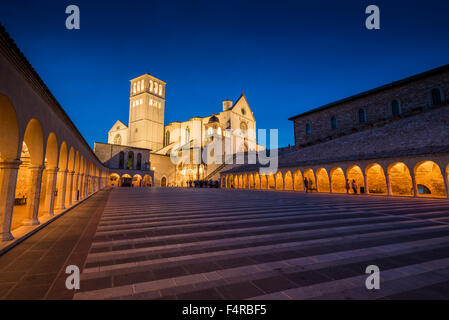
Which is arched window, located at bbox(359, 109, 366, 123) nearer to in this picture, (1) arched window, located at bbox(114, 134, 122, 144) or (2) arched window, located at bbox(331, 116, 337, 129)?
(2) arched window, located at bbox(331, 116, 337, 129)

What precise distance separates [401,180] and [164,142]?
57599mm

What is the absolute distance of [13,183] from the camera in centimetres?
543

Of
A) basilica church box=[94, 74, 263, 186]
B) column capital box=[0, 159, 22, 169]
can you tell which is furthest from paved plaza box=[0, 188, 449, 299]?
basilica church box=[94, 74, 263, 186]

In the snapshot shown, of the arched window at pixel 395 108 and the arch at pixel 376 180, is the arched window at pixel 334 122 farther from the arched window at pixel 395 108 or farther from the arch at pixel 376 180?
the arch at pixel 376 180

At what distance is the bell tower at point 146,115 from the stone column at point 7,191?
2250 inches

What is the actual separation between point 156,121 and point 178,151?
16.5 metres

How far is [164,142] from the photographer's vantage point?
65.1 metres

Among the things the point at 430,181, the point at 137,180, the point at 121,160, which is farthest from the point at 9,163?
the point at 137,180

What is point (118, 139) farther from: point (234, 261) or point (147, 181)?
point (234, 261)

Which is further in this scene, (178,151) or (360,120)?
(178,151)

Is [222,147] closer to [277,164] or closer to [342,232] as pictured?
[277,164]

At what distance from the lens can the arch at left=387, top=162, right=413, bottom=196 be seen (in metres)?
18.6
